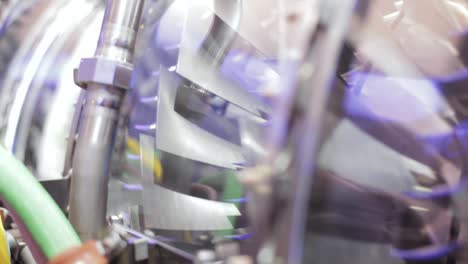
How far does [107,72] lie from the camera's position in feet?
1.40

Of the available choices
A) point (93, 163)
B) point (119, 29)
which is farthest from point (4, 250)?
point (119, 29)

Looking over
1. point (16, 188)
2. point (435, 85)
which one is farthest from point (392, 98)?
point (16, 188)

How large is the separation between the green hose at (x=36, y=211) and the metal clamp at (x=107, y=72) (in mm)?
124

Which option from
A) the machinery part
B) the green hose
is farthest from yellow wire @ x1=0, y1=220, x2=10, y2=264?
the green hose

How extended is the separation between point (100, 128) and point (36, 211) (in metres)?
0.12

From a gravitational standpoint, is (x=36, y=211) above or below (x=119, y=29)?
below

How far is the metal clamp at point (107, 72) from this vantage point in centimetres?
43

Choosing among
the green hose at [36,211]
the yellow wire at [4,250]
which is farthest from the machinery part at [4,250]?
the green hose at [36,211]

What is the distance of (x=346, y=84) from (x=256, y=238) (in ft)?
0.37

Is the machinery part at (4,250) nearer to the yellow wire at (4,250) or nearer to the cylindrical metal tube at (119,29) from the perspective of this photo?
the yellow wire at (4,250)

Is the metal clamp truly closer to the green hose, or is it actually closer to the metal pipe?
the metal pipe

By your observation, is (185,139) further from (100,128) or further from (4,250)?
(4,250)

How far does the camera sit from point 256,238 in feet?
0.72

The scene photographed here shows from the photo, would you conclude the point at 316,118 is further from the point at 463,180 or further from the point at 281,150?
the point at 463,180
